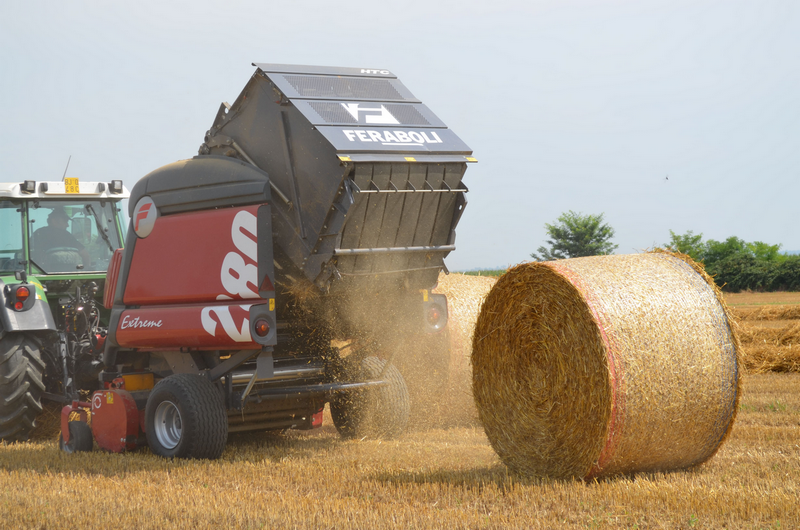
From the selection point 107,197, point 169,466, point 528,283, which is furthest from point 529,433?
point 107,197

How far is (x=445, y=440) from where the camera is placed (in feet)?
26.1

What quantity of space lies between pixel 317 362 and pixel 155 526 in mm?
3102

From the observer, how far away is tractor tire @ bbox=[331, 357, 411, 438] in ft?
26.1

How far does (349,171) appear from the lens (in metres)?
6.25

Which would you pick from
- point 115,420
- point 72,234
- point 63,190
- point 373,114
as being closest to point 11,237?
point 72,234

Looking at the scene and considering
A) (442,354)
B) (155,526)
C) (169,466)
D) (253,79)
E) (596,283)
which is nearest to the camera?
(155,526)

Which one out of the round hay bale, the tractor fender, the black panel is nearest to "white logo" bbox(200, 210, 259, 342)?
the black panel

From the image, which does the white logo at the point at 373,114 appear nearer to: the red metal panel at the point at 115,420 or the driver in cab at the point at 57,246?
the red metal panel at the point at 115,420

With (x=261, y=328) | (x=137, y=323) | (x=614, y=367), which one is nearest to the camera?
(x=614, y=367)

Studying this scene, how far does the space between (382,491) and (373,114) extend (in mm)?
3124

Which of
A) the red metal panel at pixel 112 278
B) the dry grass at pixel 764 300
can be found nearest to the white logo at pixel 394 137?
the red metal panel at pixel 112 278

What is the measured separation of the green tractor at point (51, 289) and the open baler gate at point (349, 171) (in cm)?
252

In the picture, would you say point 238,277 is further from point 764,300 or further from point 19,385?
point 764,300

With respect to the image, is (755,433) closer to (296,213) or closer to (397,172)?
(397,172)
